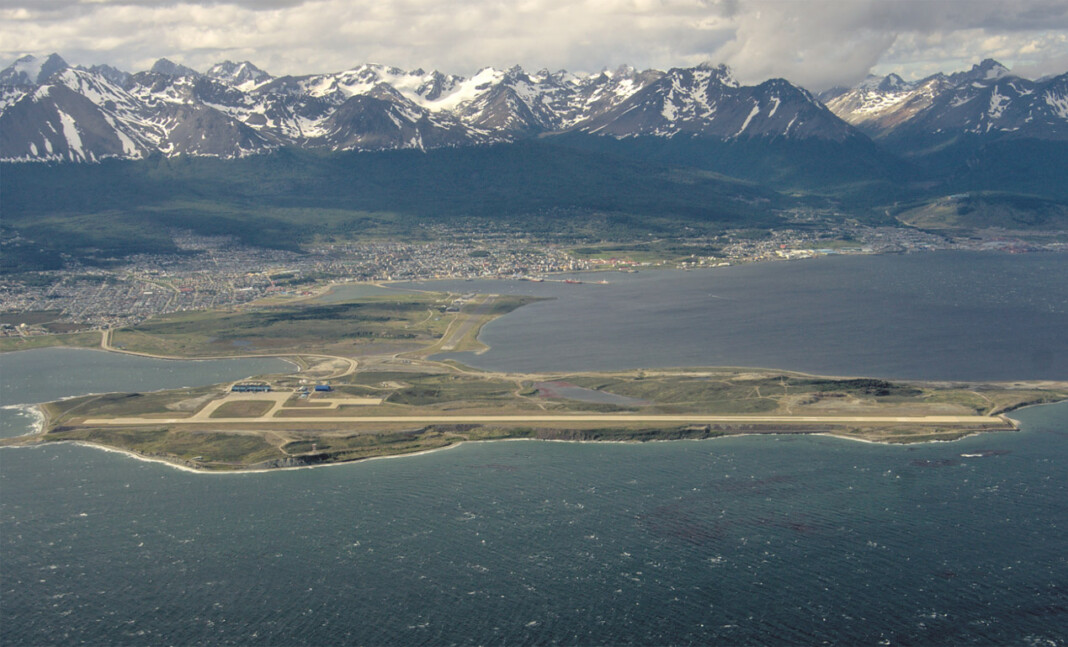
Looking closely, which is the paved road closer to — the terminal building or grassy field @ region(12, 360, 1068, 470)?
grassy field @ region(12, 360, 1068, 470)

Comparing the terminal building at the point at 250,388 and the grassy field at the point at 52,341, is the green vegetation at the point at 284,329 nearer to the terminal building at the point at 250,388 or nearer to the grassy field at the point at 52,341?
the grassy field at the point at 52,341

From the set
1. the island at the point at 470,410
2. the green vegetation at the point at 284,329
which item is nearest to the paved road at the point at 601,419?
the island at the point at 470,410

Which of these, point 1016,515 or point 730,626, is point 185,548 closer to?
point 730,626

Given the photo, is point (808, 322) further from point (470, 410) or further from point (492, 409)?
point (470, 410)

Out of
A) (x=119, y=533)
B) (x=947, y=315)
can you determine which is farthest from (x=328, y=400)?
(x=947, y=315)

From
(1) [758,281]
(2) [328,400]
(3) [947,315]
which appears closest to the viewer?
(2) [328,400]

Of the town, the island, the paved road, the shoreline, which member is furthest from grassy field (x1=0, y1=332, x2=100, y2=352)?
the shoreline
